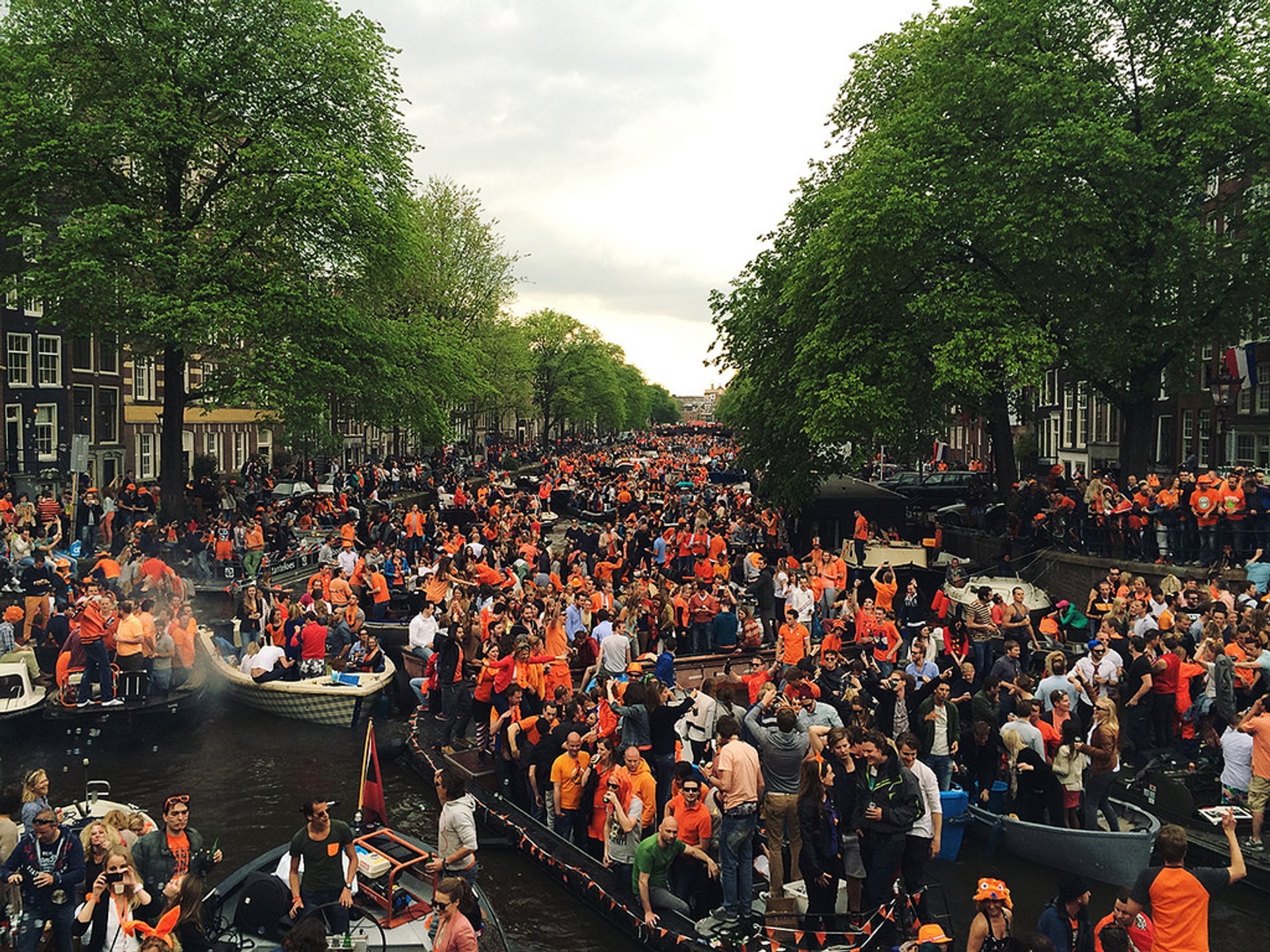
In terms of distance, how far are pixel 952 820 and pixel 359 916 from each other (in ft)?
21.0

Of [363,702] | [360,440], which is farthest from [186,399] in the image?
[360,440]

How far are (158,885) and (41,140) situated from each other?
24.0 metres

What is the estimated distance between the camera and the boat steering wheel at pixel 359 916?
7648 millimetres

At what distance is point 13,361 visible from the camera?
1412 inches

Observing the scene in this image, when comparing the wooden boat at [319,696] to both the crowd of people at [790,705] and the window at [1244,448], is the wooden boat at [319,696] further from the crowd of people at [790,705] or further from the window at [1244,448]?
the window at [1244,448]

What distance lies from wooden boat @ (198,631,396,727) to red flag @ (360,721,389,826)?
5.44 metres

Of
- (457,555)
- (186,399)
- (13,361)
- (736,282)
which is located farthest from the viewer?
(13,361)

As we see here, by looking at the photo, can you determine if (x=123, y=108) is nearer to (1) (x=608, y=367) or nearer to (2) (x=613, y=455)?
(2) (x=613, y=455)

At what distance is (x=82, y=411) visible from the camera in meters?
40.5

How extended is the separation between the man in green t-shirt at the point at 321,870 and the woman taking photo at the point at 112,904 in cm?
111

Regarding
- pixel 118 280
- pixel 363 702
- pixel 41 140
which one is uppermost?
pixel 41 140

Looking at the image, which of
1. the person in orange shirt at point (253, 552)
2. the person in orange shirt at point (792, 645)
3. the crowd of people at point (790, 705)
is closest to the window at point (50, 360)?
the person in orange shirt at point (253, 552)

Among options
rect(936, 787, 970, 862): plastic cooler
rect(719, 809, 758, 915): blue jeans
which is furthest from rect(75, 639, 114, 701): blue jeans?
rect(936, 787, 970, 862): plastic cooler

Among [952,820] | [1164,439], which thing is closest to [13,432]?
[952,820]
